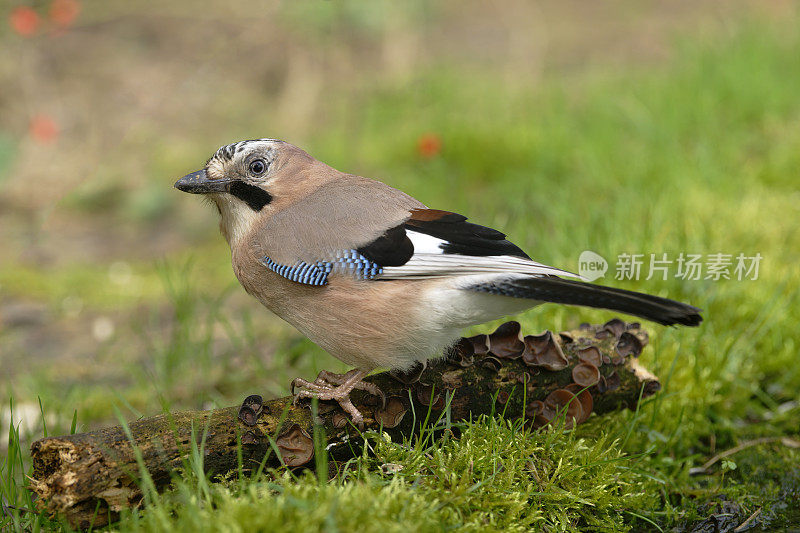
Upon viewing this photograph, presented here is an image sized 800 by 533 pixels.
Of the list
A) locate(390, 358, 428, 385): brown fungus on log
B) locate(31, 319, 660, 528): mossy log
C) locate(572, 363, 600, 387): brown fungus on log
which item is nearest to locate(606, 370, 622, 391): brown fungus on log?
locate(31, 319, 660, 528): mossy log

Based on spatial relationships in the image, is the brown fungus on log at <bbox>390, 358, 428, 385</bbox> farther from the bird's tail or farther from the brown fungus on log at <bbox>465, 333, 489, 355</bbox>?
the bird's tail

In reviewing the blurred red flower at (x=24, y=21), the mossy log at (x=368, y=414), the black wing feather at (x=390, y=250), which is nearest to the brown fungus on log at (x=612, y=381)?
the mossy log at (x=368, y=414)

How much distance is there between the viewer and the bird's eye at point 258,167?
333 centimetres

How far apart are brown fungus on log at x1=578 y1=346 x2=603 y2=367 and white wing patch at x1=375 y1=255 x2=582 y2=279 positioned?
48cm

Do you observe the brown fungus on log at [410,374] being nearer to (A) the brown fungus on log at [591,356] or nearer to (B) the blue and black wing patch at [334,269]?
(B) the blue and black wing patch at [334,269]

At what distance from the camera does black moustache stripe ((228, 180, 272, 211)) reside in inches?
131

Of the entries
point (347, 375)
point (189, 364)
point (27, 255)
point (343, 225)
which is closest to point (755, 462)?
point (347, 375)

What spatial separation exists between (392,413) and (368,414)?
0.30 feet

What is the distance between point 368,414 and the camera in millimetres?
Result: 3025

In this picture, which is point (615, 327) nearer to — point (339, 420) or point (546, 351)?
point (546, 351)

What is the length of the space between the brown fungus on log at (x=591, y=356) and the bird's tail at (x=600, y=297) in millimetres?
529

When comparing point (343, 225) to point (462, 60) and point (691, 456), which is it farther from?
point (462, 60)

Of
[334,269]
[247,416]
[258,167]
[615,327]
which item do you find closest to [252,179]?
[258,167]

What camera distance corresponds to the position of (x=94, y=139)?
9398 mm
